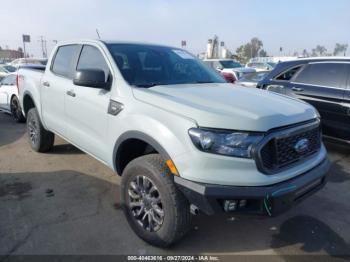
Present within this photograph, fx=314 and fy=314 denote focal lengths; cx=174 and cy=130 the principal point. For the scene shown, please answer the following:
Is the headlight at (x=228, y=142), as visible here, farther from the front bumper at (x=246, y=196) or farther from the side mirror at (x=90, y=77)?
the side mirror at (x=90, y=77)

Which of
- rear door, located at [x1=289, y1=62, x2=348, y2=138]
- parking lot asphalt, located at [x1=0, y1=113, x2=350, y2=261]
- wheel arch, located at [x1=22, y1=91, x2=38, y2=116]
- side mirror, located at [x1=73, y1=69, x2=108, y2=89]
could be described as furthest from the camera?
wheel arch, located at [x1=22, y1=91, x2=38, y2=116]

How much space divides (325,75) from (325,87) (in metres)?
0.23

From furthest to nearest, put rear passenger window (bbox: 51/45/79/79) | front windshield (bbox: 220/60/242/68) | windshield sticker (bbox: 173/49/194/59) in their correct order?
1. front windshield (bbox: 220/60/242/68)
2. rear passenger window (bbox: 51/45/79/79)
3. windshield sticker (bbox: 173/49/194/59)

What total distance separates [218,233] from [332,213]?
145 centimetres

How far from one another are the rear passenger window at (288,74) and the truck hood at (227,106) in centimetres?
309

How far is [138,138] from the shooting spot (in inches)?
111

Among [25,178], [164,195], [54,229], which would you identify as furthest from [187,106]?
[25,178]

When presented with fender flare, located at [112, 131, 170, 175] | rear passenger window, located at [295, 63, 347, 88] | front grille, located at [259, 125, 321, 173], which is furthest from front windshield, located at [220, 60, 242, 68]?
front grille, located at [259, 125, 321, 173]

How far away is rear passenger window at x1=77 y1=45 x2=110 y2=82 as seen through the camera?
347cm

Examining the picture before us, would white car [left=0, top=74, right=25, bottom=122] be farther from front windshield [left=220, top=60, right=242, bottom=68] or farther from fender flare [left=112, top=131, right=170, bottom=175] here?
front windshield [left=220, top=60, right=242, bottom=68]

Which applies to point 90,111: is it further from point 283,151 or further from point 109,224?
point 283,151

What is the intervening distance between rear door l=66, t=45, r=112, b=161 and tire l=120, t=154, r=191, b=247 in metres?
0.63

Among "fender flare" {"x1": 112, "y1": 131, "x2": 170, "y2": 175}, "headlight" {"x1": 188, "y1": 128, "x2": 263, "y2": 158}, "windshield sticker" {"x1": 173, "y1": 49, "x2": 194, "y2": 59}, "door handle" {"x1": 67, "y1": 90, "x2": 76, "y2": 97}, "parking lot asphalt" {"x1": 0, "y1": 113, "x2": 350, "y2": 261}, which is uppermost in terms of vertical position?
"windshield sticker" {"x1": 173, "y1": 49, "x2": 194, "y2": 59}

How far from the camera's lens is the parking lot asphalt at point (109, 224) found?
2906 mm
